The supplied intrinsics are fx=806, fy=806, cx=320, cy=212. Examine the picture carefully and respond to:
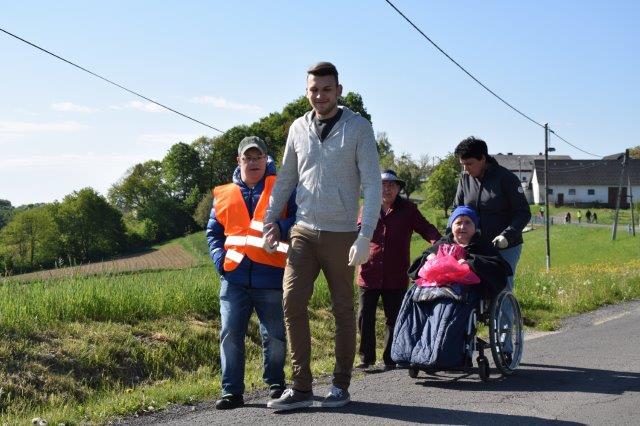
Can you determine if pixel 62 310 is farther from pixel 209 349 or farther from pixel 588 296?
pixel 588 296

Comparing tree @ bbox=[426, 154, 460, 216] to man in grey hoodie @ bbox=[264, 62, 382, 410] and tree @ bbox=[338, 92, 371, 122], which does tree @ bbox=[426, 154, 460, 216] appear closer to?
tree @ bbox=[338, 92, 371, 122]

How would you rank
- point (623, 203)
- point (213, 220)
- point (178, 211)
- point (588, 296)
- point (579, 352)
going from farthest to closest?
point (623, 203) → point (178, 211) → point (588, 296) → point (579, 352) → point (213, 220)

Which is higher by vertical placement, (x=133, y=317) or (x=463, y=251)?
(x=463, y=251)

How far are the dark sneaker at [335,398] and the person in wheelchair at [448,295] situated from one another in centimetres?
86

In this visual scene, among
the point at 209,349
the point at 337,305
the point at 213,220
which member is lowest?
the point at 209,349

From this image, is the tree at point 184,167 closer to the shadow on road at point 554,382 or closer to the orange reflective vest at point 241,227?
the shadow on road at point 554,382

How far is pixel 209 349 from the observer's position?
9133mm

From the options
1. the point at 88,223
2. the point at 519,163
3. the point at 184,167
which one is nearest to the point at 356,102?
the point at 184,167

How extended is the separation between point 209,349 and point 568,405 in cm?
456

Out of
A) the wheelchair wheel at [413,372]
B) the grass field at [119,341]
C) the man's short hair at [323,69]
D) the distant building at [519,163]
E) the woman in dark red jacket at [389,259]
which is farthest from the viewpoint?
the distant building at [519,163]

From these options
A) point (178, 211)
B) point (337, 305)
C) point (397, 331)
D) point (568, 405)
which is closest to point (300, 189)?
point (337, 305)

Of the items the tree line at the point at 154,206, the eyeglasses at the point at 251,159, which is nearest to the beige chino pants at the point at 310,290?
the eyeglasses at the point at 251,159

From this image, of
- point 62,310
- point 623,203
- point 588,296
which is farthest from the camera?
point 623,203

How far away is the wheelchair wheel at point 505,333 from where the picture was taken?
6750 mm
